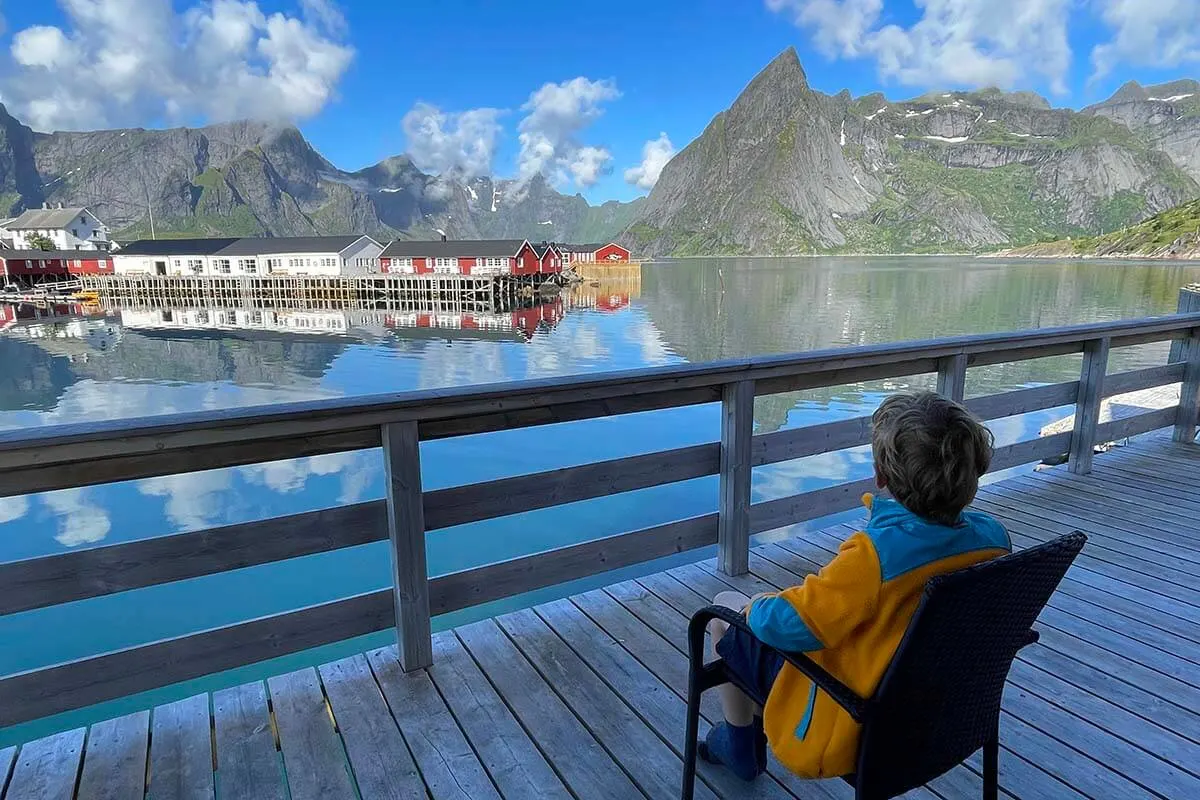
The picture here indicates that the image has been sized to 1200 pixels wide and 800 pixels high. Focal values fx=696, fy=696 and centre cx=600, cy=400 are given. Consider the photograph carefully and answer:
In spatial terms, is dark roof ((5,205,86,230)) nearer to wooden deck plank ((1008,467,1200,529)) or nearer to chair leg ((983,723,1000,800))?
wooden deck plank ((1008,467,1200,529))

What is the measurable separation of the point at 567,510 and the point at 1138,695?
8.41 m

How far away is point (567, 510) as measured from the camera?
34.5 ft

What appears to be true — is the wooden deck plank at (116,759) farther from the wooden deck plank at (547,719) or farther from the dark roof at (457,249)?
the dark roof at (457,249)

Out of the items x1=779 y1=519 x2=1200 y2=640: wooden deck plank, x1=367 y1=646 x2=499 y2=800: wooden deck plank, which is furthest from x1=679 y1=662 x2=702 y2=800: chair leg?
x1=779 y1=519 x2=1200 y2=640: wooden deck plank

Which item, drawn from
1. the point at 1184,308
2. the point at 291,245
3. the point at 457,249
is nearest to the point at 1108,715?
the point at 1184,308

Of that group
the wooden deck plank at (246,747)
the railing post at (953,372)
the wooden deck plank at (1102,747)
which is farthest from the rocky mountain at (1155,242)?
the wooden deck plank at (246,747)

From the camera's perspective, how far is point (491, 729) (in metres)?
2.31

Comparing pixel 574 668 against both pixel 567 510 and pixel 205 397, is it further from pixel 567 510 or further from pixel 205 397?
pixel 205 397

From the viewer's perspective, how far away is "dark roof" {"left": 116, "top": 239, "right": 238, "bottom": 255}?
2370 inches

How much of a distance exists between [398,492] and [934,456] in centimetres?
183

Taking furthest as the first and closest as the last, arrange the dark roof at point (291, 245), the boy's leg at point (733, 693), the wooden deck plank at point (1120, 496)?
1. the dark roof at point (291, 245)
2. the wooden deck plank at point (1120, 496)
3. the boy's leg at point (733, 693)

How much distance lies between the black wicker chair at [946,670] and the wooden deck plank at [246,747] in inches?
59.9

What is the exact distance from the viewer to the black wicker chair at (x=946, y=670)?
4.01 feet

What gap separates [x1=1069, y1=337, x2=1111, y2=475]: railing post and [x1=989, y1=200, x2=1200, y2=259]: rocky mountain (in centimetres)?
10456
